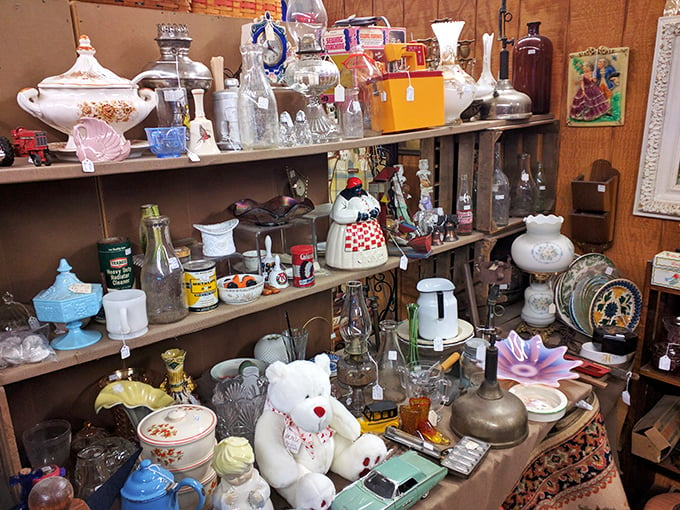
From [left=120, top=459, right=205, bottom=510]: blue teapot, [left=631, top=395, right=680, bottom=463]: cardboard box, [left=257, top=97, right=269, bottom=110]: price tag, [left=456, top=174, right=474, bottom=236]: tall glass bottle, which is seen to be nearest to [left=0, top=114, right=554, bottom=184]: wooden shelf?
[left=257, top=97, right=269, bottom=110]: price tag

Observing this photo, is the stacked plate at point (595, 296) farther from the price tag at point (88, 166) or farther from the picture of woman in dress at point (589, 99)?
the price tag at point (88, 166)

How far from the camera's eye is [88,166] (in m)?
1.06

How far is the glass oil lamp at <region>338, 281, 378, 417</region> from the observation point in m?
1.54

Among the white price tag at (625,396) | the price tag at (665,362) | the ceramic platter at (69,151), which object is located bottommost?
the white price tag at (625,396)

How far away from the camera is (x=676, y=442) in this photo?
6.44ft

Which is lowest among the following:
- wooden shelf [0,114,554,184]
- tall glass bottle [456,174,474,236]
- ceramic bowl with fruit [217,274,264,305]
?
ceramic bowl with fruit [217,274,264,305]

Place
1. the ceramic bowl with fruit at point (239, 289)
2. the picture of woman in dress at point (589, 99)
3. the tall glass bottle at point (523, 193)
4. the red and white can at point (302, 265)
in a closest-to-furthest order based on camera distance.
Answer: the ceramic bowl with fruit at point (239, 289), the red and white can at point (302, 265), the picture of woman in dress at point (589, 99), the tall glass bottle at point (523, 193)

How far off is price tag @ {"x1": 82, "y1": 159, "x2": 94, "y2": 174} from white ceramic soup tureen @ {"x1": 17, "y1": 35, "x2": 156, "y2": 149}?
76 millimetres

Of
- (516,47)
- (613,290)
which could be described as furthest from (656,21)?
(613,290)

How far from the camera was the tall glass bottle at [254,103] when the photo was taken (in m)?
1.35

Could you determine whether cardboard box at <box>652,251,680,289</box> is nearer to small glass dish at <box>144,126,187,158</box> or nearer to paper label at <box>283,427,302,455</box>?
paper label at <box>283,427,302,455</box>

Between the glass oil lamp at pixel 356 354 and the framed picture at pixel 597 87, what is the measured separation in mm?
1325

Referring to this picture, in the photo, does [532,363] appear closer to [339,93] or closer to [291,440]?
[291,440]

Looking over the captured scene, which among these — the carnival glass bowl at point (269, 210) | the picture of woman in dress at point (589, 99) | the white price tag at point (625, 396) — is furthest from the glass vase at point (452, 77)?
the white price tag at point (625, 396)
